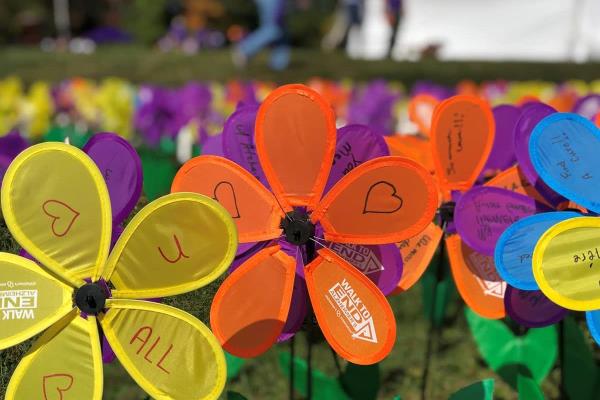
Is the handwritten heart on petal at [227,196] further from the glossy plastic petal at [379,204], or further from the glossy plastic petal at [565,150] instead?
the glossy plastic petal at [565,150]

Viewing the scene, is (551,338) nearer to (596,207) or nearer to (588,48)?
(596,207)

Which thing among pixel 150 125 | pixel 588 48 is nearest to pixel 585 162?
pixel 150 125

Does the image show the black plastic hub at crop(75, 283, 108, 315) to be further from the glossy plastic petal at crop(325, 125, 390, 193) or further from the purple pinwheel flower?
the purple pinwheel flower

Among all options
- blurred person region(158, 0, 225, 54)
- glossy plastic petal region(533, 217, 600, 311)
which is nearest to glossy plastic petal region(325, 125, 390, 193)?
glossy plastic petal region(533, 217, 600, 311)

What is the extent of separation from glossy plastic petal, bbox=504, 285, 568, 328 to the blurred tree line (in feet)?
47.7

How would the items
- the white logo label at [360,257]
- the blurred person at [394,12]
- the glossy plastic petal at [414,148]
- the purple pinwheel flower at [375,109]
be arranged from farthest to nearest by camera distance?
the blurred person at [394,12], the purple pinwheel flower at [375,109], the glossy plastic petal at [414,148], the white logo label at [360,257]

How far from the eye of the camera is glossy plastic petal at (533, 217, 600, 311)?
3.62 ft

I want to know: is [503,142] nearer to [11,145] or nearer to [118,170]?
[118,170]

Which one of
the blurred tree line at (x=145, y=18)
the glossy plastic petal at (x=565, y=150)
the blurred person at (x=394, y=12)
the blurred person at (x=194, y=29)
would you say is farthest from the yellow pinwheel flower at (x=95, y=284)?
the blurred person at (x=194, y=29)

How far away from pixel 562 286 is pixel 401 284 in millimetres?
339

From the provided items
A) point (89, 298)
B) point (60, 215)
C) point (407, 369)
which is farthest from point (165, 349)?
point (407, 369)

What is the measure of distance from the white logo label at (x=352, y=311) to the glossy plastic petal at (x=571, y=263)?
0.25m

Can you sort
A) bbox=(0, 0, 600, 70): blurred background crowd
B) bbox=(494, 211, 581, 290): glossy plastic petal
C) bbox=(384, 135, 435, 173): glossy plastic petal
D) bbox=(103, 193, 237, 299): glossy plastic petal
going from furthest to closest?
bbox=(0, 0, 600, 70): blurred background crowd
bbox=(384, 135, 435, 173): glossy plastic petal
bbox=(494, 211, 581, 290): glossy plastic petal
bbox=(103, 193, 237, 299): glossy plastic petal

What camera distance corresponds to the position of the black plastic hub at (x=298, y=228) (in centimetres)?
122
